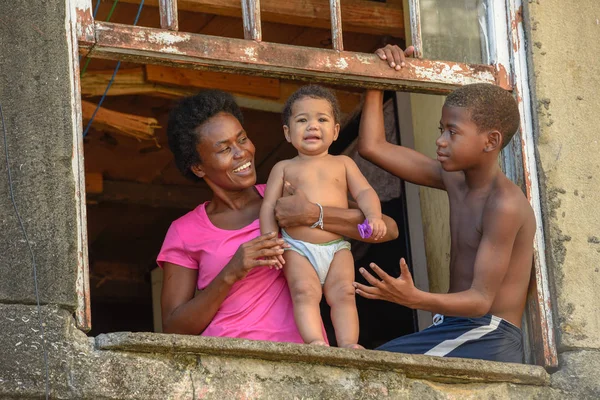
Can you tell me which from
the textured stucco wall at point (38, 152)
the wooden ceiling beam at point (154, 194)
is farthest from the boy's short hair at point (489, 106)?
the wooden ceiling beam at point (154, 194)

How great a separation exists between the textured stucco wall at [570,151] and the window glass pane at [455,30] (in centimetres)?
21

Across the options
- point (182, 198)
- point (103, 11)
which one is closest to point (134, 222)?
point (182, 198)

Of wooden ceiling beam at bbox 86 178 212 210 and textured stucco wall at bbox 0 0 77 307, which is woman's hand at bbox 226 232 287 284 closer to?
textured stucco wall at bbox 0 0 77 307

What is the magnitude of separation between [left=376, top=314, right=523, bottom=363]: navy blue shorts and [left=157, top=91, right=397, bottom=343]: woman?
0.40m

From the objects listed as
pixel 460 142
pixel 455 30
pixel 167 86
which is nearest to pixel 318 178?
pixel 460 142

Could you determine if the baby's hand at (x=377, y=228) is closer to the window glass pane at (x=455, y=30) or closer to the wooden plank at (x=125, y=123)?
the window glass pane at (x=455, y=30)

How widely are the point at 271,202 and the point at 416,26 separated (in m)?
0.95

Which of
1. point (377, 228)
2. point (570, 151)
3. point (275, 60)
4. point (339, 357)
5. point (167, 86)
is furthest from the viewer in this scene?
point (167, 86)

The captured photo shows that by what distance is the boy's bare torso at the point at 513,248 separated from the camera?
4.66m

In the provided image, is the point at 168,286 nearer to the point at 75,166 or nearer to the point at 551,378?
the point at 75,166

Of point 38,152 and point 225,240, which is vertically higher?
point 38,152

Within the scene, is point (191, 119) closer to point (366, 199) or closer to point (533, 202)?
point (366, 199)

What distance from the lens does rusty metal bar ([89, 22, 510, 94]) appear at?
4488 millimetres

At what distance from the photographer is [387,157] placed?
5027mm
